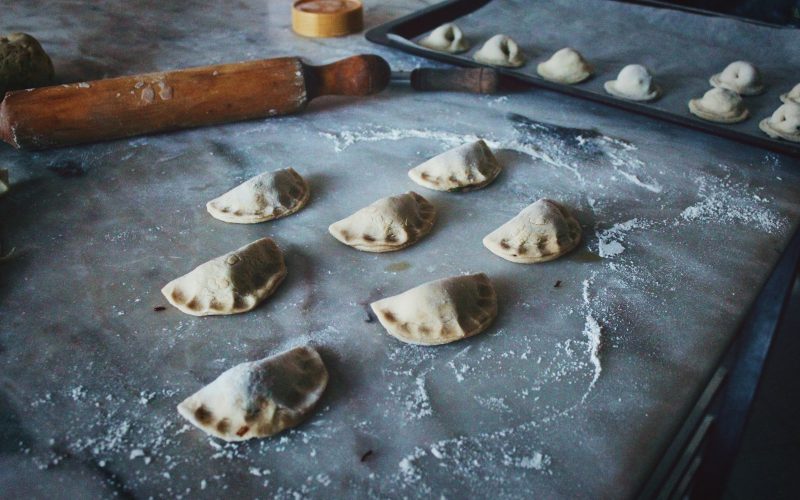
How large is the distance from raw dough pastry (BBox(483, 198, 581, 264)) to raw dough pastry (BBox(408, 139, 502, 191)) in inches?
9.2

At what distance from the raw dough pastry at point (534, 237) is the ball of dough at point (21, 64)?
1.61 meters

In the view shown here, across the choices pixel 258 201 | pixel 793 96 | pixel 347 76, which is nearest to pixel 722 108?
pixel 793 96

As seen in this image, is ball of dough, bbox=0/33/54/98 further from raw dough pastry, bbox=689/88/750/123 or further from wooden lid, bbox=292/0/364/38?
raw dough pastry, bbox=689/88/750/123

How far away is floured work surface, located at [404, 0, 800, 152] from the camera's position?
2.41 meters

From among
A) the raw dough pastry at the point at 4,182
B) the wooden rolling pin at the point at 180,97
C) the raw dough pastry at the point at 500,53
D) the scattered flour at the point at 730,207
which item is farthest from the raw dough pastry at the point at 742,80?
the raw dough pastry at the point at 4,182

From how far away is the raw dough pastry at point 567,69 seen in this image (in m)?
2.39

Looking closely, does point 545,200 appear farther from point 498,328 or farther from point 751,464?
point 751,464

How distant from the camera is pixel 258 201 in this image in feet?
5.54

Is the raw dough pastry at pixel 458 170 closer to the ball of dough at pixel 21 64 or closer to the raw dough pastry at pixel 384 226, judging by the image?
the raw dough pastry at pixel 384 226

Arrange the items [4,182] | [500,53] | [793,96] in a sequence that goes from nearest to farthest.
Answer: [4,182]
[793,96]
[500,53]

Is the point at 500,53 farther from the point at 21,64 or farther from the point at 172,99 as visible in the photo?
the point at 21,64

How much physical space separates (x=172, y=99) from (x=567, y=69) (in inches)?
54.9

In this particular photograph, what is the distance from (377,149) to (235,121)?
1.62 ft

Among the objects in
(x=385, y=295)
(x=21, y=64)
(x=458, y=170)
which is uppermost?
(x=21, y=64)
